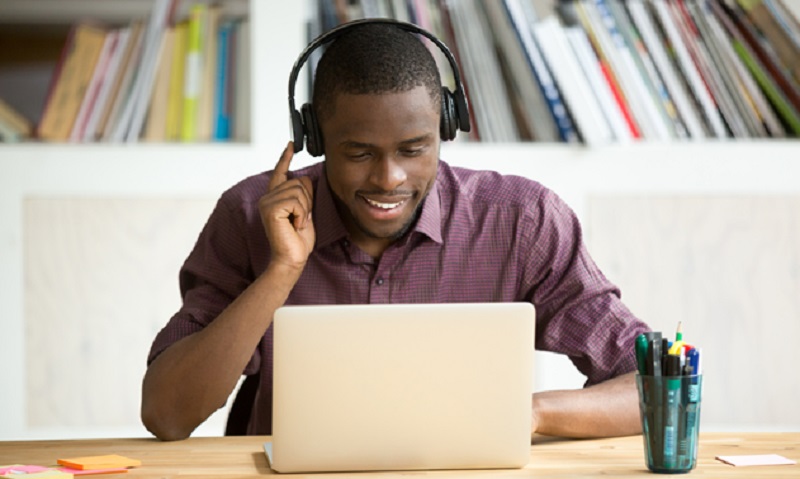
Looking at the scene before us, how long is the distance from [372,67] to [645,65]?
1079mm

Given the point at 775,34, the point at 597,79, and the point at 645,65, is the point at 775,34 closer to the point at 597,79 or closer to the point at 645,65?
the point at 645,65

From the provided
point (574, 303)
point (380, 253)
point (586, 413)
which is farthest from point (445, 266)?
point (586, 413)

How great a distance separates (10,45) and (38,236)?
573 millimetres

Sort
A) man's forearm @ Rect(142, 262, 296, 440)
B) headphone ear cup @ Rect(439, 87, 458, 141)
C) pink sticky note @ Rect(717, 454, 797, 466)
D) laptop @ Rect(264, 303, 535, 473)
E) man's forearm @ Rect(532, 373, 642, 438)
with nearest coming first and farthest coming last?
1. laptop @ Rect(264, 303, 535, 473)
2. pink sticky note @ Rect(717, 454, 797, 466)
3. man's forearm @ Rect(532, 373, 642, 438)
4. man's forearm @ Rect(142, 262, 296, 440)
5. headphone ear cup @ Rect(439, 87, 458, 141)

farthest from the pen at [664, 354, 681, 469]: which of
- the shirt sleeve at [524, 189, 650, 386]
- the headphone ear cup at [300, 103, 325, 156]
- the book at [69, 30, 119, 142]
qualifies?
the book at [69, 30, 119, 142]

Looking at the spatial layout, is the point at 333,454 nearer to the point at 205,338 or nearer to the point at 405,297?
the point at 205,338

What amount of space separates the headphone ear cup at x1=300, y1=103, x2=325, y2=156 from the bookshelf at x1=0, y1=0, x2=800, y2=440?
715mm

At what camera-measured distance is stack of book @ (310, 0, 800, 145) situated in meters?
2.58

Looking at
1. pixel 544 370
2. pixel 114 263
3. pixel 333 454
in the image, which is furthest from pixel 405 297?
pixel 114 263

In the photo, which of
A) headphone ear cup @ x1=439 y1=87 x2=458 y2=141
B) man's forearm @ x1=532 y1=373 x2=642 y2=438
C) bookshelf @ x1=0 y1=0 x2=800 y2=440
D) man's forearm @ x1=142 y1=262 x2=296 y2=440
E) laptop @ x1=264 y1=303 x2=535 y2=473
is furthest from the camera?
bookshelf @ x1=0 y1=0 x2=800 y2=440

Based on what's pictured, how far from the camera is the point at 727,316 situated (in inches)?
103

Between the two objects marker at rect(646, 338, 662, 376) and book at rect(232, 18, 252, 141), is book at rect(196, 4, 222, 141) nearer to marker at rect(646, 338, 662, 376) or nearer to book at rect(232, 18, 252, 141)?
book at rect(232, 18, 252, 141)

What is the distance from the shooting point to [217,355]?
1.70m

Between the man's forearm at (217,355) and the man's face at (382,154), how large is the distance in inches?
7.6
